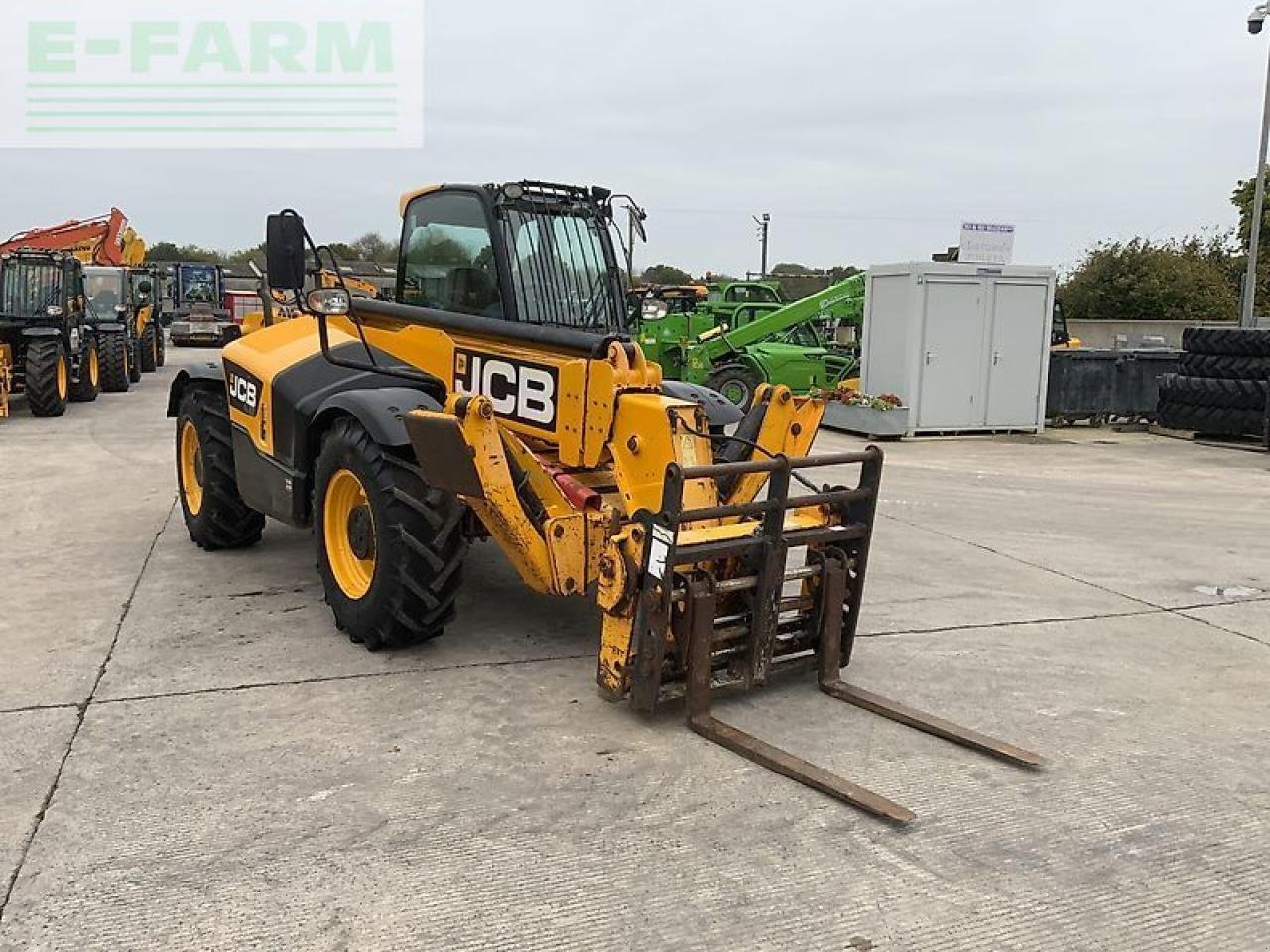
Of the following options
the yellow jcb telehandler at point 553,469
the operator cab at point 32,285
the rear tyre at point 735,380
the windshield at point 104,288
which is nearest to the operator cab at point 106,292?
the windshield at point 104,288

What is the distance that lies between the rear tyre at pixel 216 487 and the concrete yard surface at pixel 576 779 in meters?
0.21

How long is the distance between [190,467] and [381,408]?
10.9 ft

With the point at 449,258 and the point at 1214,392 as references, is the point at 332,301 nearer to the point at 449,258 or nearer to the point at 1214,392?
the point at 449,258

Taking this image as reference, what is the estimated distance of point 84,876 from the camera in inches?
121

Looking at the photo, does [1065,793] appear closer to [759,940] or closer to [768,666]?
[768,666]

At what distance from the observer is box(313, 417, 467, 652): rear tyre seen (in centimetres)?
470

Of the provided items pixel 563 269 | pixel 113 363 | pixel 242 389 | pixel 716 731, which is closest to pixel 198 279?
pixel 113 363

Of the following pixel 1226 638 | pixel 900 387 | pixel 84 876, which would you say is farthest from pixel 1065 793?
pixel 900 387

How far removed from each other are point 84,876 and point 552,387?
257cm

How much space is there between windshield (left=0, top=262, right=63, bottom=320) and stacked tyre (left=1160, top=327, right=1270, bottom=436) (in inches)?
609

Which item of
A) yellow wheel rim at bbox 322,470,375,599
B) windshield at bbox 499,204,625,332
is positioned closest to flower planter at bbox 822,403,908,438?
windshield at bbox 499,204,625,332

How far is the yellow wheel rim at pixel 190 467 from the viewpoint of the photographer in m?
7.34

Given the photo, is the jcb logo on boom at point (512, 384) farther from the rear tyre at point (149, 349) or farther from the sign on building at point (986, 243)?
the rear tyre at point (149, 349)

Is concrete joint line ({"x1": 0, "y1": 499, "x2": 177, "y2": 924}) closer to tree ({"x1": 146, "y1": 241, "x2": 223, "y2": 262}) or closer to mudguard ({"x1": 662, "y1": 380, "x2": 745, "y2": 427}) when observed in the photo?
mudguard ({"x1": 662, "y1": 380, "x2": 745, "y2": 427})
